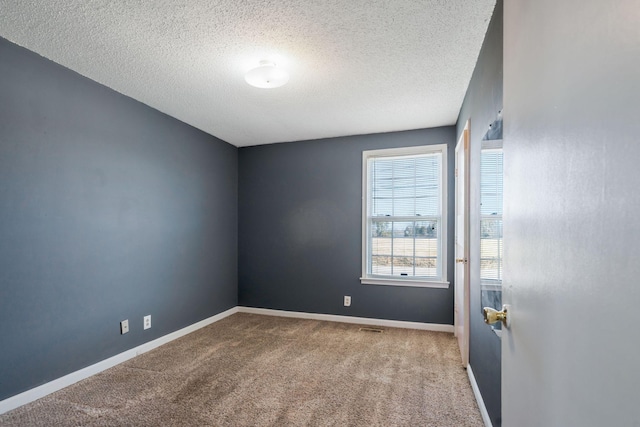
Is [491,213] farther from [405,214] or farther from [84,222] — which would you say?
[84,222]

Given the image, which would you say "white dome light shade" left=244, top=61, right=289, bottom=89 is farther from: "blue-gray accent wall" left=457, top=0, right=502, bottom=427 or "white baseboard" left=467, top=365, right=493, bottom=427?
"white baseboard" left=467, top=365, right=493, bottom=427

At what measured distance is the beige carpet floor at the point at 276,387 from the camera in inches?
79.8

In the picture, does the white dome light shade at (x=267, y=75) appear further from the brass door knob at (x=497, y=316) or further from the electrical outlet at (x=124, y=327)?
the electrical outlet at (x=124, y=327)

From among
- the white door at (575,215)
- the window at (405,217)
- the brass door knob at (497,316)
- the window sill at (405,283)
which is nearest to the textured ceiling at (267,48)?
the window at (405,217)

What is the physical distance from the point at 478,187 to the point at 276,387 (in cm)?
212

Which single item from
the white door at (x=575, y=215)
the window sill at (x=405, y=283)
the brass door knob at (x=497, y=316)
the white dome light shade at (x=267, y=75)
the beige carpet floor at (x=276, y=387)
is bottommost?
the beige carpet floor at (x=276, y=387)

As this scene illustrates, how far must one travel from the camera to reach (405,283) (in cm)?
389

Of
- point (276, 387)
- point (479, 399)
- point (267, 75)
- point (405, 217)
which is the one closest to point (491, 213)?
point (479, 399)

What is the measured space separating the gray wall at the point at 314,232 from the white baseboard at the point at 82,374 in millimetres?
1273

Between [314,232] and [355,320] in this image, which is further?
[314,232]

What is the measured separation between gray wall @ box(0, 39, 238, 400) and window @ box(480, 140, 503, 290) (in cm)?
304

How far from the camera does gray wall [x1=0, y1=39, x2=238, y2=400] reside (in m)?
2.14

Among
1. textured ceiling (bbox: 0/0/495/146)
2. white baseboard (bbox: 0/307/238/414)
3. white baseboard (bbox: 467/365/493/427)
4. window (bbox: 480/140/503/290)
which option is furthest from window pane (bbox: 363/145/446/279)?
white baseboard (bbox: 0/307/238/414)

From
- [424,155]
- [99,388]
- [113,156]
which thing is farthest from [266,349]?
[424,155]
